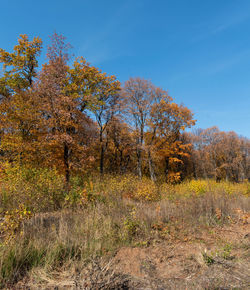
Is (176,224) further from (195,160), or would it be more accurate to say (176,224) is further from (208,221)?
(195,160)

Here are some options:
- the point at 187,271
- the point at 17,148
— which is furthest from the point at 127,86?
the point at 187,271

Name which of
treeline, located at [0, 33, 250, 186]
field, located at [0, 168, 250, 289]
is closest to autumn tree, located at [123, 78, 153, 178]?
treeline, located at [0, 33, 250, 186]

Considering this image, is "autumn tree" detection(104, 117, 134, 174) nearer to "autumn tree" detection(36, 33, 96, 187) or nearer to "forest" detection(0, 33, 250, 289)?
"forest" detection(0, 33, 250, 289)

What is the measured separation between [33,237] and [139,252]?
247 centimetres

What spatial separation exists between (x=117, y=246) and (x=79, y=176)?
8.49m

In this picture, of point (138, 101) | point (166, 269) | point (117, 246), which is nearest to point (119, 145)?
point (138, 101)

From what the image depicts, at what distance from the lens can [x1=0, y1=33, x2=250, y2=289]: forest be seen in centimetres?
407

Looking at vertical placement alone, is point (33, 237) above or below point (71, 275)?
above

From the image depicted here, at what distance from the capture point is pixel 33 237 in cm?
409

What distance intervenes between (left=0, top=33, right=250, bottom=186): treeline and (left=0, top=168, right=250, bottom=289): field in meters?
4.37

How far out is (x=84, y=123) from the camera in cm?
1344

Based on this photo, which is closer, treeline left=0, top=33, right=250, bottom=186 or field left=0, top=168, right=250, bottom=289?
field left=0, top=168, right=250, bottom=289

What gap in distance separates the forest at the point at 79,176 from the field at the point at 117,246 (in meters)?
0.04

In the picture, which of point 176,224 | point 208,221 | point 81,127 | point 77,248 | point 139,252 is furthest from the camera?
point 81,127
